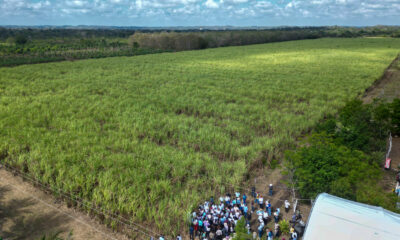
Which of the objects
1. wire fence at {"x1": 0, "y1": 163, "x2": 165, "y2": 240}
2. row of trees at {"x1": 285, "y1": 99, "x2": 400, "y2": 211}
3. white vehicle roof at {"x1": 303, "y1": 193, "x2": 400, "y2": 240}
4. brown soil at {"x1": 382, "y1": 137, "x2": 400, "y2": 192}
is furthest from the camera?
brown soil at {"x1": 382, "y1": 137, "x2": 400, "y2": 192}

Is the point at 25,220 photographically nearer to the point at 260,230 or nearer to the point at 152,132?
the point at 152,132

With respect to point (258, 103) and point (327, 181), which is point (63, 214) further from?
point (258, 103)

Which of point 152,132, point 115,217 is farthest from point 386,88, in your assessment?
point 115,217

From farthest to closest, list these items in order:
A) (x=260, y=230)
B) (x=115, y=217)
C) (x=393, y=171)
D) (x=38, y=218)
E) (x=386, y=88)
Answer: (x=386, y=88)
(x=393, y=171)
(x=38, y=218)
(x=115, y=217)
(x=260, y=230)

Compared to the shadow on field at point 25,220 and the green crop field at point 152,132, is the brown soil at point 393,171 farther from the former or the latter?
the shadow on field at point 25,220

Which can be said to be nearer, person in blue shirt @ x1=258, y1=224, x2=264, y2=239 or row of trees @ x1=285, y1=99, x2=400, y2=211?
person in blue shirt @ x1=258, y1=224, x2=264, y2=239

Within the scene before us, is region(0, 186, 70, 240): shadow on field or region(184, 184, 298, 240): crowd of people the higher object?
region(184, 184, 298, 240): crowd of people

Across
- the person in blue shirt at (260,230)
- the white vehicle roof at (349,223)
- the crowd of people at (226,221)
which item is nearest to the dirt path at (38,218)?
the crowd of people at (226,221)

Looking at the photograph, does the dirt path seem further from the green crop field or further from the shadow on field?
the green crop field

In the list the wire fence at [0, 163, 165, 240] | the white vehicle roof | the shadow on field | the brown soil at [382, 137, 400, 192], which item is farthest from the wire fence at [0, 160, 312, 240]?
the brown soil at [382, 137, 400, 192]
